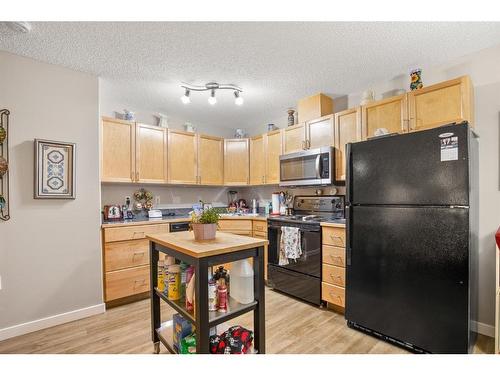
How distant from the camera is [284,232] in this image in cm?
288

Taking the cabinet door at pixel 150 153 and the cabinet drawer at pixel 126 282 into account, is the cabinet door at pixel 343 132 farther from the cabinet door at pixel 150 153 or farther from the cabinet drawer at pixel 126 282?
the cabinet drawer at pixel 126 282

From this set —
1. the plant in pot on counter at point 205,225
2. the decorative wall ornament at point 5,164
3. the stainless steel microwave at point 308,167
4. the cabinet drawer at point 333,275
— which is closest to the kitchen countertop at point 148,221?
the stainless steel microwave at point 308,167

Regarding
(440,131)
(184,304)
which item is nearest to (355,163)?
(440,131)

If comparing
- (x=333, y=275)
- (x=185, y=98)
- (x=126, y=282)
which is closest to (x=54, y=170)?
(x=126, y=282)

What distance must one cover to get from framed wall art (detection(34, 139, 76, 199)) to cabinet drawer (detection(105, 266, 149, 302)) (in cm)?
94

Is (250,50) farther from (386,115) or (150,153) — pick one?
(150,153)

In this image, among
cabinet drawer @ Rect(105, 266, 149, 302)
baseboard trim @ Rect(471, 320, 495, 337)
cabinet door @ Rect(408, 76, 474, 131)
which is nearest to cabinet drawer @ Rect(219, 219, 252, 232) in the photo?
cabinet drawer @ Rect(105, 266, 149, 302)

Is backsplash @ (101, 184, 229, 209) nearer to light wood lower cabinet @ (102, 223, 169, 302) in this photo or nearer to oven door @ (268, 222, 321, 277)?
light wood lower cabinet @ (102, 223, 169, 302)

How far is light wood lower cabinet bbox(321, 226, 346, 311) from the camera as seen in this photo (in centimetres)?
241

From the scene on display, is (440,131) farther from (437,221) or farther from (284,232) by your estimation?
(284,232)

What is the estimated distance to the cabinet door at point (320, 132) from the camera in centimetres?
292

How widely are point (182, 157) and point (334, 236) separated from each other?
2.29 metres

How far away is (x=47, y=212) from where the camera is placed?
231cm
